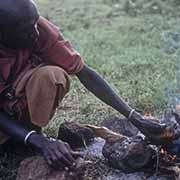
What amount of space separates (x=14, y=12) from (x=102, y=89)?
2.66 feet

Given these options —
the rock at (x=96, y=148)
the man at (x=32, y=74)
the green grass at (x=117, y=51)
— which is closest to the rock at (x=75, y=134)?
the rock at (x=96, y=148)

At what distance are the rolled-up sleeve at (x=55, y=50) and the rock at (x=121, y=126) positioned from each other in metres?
0.77

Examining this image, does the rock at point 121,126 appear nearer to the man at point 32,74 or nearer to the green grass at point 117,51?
the green grass at point 117,51

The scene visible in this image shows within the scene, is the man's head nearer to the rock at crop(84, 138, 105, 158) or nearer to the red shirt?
the red shirt

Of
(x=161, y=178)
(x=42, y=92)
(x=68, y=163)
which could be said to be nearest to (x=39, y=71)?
(x=42, y=92)

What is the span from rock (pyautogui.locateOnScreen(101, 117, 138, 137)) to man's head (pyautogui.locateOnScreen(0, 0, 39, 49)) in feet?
3.86

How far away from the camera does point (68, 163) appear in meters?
3.07

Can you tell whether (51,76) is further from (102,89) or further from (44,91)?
(102,89)

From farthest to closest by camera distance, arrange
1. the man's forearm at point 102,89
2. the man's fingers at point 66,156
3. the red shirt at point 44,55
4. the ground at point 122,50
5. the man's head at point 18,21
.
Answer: the ground at point 122,50, the man's forearm at point 102,89, the red shirt at point 44,55, the man's head at point 18,21, the man's fingers at point 66,156

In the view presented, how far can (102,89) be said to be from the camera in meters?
3.64

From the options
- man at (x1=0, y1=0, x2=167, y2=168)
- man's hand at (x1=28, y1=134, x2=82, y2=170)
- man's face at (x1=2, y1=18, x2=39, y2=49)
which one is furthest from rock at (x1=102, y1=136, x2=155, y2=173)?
man's face at (x1=2, y1=18, x2=39, y2=49)

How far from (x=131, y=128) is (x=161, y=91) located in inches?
36.6

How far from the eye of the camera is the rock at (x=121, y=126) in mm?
4105

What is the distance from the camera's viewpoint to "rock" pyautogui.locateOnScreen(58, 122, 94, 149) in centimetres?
371
